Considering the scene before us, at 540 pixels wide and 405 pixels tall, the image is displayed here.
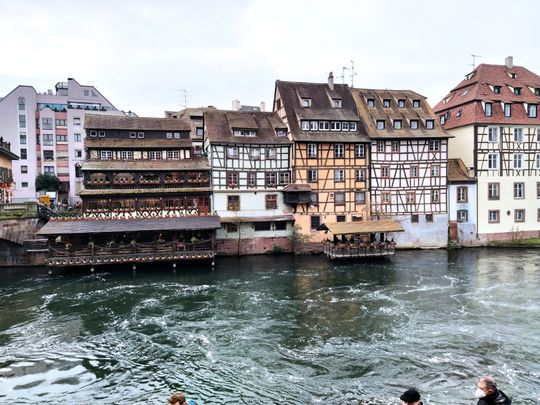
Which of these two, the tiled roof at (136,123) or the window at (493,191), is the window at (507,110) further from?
the tiled roof at (136,123)

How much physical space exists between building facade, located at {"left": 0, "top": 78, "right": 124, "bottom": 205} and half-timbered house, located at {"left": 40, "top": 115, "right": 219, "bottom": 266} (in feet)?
83.8

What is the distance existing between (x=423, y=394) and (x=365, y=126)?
3063 cm

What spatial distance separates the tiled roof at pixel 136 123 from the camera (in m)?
38.9

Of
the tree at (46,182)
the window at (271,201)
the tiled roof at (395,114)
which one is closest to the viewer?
the window at (271,201)

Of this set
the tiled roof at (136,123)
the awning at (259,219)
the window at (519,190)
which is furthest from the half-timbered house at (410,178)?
the tiled roof at (136,123)

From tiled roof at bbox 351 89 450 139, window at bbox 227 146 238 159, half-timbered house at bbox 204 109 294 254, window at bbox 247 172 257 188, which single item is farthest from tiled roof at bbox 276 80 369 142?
window at bbox 227 146 238 159

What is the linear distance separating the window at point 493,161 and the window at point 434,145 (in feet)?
16.3

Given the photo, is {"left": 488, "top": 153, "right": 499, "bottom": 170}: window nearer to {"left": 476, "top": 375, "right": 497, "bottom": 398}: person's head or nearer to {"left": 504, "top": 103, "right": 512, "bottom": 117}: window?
{"left": 504, "top": 103, "right": 512, "bottom": 117}: window

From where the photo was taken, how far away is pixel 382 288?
26203 mm

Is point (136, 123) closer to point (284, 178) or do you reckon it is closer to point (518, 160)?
point (284, 178)

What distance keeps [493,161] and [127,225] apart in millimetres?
33647

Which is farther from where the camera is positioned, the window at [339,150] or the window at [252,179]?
the window at [339,150]

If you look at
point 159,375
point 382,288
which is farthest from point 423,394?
point 382,288

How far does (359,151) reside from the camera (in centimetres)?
3981
